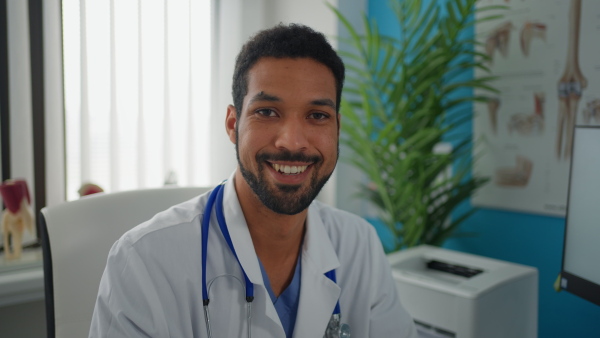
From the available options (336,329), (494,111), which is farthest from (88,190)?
(494,111)

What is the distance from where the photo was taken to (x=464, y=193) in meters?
1.80

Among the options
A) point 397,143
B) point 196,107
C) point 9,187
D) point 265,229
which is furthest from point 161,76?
point 265,229

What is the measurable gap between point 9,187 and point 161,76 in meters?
0.98

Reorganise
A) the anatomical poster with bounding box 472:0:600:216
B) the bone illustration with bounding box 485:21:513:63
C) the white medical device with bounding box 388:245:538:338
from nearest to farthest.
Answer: the white medical device with bounding box 388:245:538:338, the anatomical poster with bounding box 472:0:600:216, the bone illustration with bounding box 485:21:513:63

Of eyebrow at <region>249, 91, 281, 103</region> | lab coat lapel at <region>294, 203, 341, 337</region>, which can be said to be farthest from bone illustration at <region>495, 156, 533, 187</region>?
eyebrow at <region>249, 91, 281, 103</region>

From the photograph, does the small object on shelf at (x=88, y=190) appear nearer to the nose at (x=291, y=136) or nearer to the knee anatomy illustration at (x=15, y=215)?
the knee anatomy illustration at (x=15, y=215)

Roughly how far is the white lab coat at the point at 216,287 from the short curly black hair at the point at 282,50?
0.81 ft

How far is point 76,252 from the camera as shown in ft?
Answer: 3.21

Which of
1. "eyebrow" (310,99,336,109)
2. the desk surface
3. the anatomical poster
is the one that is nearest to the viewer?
"eyebrow" (310,99,336,109)

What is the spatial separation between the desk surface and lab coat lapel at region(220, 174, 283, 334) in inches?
33.7

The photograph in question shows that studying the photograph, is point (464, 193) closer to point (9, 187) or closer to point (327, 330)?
point (327, 330)

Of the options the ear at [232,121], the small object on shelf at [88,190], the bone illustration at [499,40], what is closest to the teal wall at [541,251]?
the bone illustration at [499,40]

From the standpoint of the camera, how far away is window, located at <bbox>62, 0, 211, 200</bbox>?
2084mm

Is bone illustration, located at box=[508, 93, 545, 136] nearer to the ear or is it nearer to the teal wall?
the teal wall
